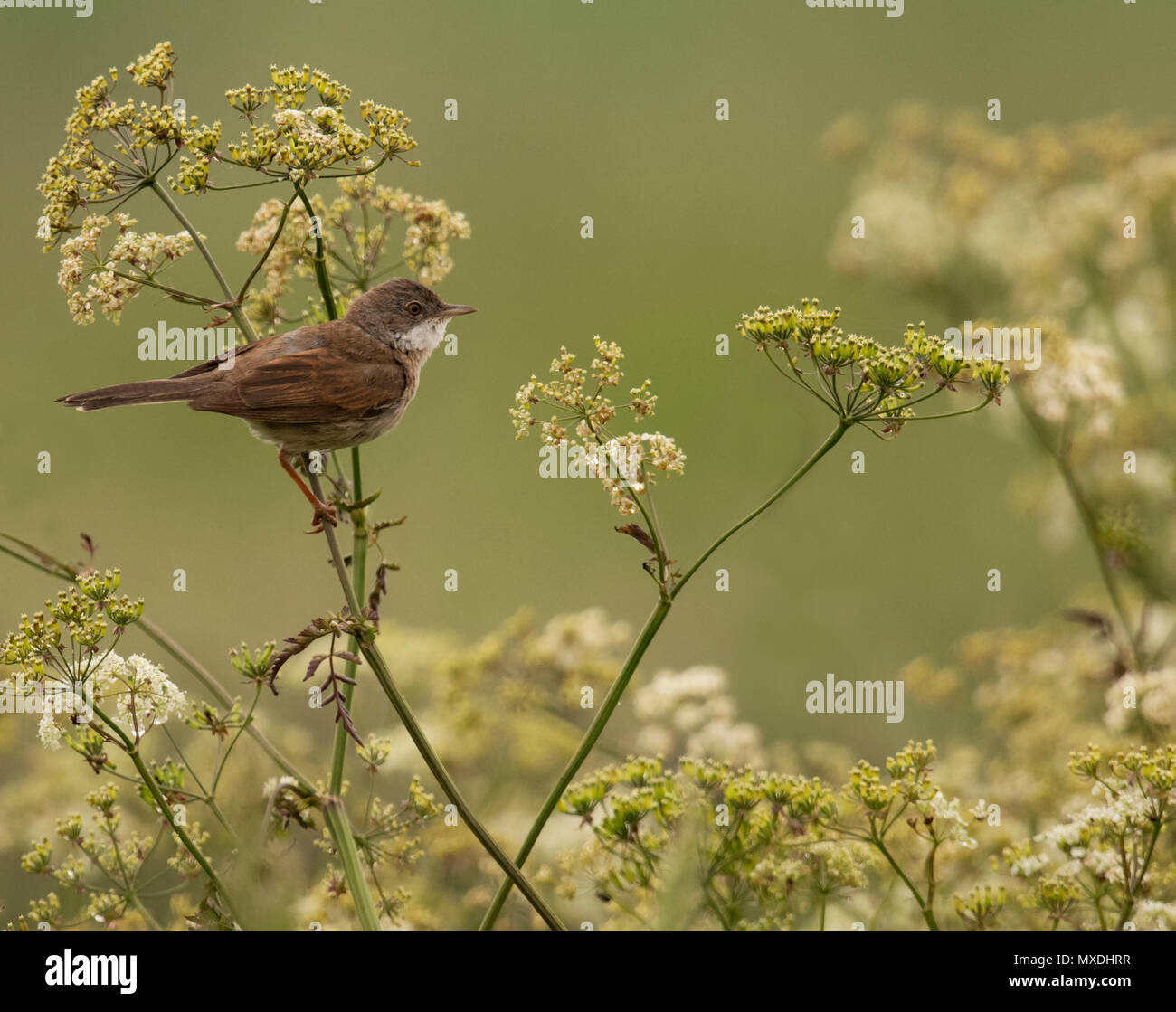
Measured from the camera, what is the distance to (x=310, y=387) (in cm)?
299

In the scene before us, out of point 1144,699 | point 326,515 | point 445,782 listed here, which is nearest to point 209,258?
point 326,515

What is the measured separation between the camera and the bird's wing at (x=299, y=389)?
2869 millimetres

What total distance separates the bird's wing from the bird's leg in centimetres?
16

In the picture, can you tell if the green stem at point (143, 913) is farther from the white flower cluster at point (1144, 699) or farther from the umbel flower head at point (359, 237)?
the white flower cluster at point (1144, 699)

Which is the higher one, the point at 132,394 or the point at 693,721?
the point at 132,394

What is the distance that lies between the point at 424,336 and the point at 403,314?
0.31 feet

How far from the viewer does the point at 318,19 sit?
298 inches

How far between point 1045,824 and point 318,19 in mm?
6740

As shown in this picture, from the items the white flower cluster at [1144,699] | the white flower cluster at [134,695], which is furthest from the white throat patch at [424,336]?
the white flower cluster at [1144,699]

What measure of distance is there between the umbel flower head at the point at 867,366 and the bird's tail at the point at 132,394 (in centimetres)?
134
